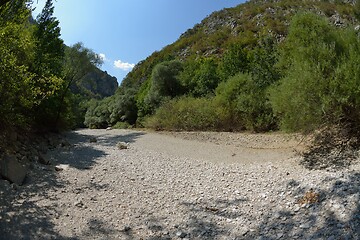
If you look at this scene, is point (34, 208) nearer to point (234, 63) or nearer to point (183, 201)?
point (183, 201)

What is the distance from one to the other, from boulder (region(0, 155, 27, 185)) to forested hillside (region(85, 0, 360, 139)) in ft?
24.6

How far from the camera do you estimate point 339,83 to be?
27.6 feet

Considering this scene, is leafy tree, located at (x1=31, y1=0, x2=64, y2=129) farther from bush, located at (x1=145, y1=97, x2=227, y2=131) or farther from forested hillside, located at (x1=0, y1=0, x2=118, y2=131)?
bush, located at (x1=145, y1=97, x2=227, y2=131)

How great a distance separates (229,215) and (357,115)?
17.5 feet

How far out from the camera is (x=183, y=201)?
6.80 m

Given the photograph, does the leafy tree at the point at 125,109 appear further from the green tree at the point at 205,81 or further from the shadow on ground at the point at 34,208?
the shadow on ground at the point at 34,208

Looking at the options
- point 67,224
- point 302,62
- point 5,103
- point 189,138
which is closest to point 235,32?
point 189,138

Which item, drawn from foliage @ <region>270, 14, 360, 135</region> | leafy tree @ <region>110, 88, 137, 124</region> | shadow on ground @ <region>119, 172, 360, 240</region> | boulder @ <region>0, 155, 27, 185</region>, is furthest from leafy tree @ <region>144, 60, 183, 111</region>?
shadow on ground @ <region>119, 172, 360, 240</region>

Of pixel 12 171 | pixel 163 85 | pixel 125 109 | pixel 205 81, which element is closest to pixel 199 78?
pixel 205 81

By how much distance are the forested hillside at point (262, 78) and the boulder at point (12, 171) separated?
24.6ft

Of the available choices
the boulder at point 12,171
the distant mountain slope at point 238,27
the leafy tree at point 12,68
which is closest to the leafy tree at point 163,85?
the distant mountain slope at point 238,27

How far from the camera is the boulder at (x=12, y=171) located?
7047 millimetres

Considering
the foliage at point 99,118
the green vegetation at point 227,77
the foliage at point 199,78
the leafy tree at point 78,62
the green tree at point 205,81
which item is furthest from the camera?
the foliage at point 99,118

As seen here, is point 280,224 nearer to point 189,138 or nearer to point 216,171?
point 216,171
